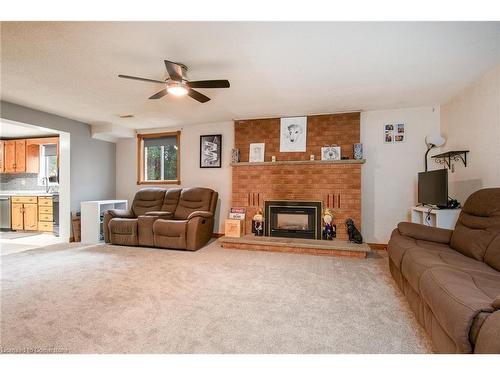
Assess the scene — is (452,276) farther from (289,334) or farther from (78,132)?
(78,132)

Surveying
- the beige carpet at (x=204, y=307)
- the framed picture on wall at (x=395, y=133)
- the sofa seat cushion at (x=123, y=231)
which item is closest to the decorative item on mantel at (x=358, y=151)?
the framed picture on wall at (x=395, y=133)

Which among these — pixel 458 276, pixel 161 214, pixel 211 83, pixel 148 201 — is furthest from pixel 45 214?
pixel 458 276

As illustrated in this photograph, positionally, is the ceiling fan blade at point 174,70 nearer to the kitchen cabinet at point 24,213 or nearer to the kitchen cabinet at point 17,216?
the kitchen cabinet at point 24,213

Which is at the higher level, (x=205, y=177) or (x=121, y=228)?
(x=205, y=177)

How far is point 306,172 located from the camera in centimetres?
423

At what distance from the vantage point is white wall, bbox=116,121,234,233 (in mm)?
4824

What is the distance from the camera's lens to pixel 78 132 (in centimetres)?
473

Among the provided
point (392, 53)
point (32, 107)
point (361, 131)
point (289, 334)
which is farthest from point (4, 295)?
point (361, 131)

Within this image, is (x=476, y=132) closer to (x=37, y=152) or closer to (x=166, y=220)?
(x=166, y=220)

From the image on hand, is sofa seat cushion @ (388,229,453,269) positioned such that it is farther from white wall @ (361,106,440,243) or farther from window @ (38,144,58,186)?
window @ (38,144,58,186)

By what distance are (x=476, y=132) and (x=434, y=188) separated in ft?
2.62

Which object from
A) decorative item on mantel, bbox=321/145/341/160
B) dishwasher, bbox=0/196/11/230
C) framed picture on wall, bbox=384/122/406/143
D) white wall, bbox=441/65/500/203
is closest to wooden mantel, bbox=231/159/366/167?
decorative item on mantel, bbox=321/145/341/160

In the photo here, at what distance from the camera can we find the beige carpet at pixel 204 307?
4.96ft

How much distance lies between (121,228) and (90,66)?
2.64m
